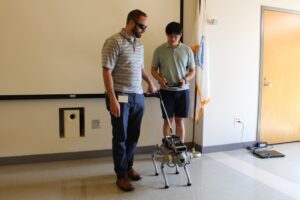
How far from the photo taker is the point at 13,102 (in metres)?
3.07

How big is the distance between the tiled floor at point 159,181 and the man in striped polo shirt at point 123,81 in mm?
281

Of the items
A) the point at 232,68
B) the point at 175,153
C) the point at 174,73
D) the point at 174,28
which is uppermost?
the point at 174,28

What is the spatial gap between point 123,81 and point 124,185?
0.93 m

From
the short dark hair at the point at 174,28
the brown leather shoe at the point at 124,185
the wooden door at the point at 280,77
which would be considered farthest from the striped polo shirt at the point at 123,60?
the wooden door at the point at 280,77

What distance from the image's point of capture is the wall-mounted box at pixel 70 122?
3.26 m

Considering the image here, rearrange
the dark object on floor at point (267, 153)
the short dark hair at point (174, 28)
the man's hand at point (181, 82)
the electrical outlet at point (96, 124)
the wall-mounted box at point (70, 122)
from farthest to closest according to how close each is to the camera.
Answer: the dark object on floor at point (267, 153) < the electrical outlet at point (96, 124) < the wall-mounted box at point (70, 122) < the man's hand at point (181, 82) < the short dark hair at point (174, 28)

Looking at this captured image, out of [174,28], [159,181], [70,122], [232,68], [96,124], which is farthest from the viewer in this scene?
[232,68]

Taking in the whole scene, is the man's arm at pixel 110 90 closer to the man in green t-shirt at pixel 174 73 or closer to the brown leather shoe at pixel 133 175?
the brown leather shoe at pixel 133 175

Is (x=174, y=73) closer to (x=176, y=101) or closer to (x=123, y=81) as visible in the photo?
(x=176, y=101)

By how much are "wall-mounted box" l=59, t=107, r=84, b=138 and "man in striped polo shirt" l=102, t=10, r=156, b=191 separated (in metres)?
0.94

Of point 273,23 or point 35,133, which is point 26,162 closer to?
point 35,133

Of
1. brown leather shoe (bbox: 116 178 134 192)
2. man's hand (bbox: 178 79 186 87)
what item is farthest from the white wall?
brown leather shoe (bbox: 116 178 134 192)

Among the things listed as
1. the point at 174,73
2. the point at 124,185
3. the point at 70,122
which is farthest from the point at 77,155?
the point at 174,73

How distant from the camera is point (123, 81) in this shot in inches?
96.7
